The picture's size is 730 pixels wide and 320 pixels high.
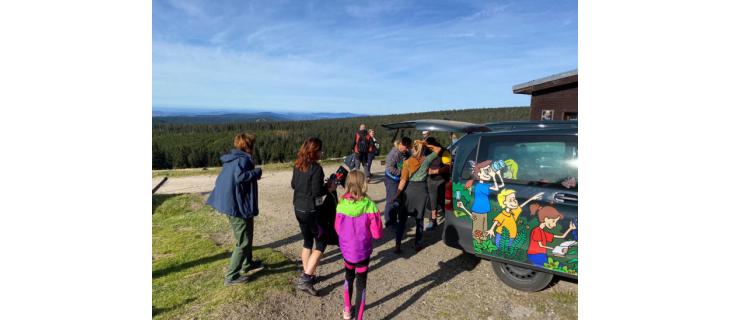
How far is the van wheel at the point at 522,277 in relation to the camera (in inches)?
147

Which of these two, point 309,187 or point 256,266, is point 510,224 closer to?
point 309,187

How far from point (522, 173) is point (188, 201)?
789cm

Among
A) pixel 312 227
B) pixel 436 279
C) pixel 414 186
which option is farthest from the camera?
pixel 414 186

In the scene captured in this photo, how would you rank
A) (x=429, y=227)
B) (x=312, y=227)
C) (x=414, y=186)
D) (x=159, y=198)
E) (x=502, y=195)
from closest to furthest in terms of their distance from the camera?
(x=502, y=195), (x=312, y=227), (x=414, y=186), (x=429, y=227), (x=159, y=198)

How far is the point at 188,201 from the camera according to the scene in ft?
27.3

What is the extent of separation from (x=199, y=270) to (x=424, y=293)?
3.02m

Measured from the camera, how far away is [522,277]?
389 centimetres

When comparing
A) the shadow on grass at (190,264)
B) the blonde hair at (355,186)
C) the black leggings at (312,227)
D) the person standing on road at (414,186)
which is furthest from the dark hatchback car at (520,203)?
the shadow on grass at (190,264)

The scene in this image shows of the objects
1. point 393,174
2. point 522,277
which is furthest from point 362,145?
point 522,277

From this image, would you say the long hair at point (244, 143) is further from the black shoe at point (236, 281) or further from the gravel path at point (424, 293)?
the gravel path at point (424, 293)

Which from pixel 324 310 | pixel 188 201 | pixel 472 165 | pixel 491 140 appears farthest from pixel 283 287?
pixel 188 201

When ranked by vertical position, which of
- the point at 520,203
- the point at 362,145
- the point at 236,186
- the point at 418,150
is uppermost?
the point at 362,145

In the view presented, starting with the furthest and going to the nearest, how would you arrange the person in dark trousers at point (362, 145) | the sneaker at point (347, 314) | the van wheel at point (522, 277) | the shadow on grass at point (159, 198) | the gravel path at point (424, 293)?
the person in dark trousers at point (362, 145) < the shadow on grass at point (159, 198) < the van wheel at point (522, 277) < the gravel path at point (424, 293) < the sneaker at point (347, 314)

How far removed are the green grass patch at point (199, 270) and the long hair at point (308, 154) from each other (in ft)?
5.03
